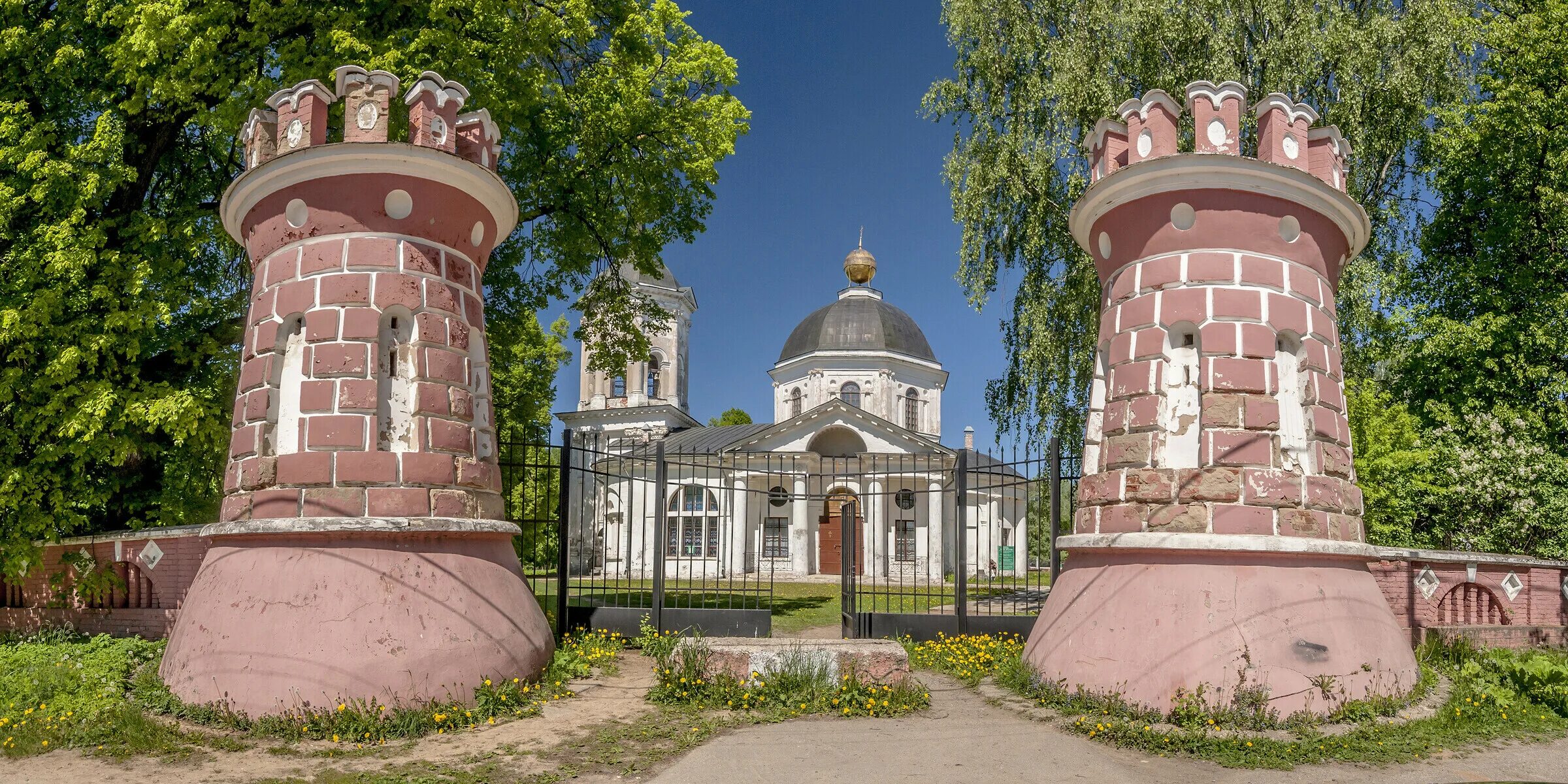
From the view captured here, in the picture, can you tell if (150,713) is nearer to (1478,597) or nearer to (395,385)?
(395,385)

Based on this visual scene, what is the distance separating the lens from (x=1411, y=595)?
31.1ft

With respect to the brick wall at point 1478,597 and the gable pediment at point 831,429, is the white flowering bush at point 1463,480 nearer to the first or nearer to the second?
the brick wall at point 1478,597

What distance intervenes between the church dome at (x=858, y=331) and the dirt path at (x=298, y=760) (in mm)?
31125

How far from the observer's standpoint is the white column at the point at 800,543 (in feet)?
104

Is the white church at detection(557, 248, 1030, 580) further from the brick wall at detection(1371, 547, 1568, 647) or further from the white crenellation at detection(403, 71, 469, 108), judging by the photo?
the white crenellation at detection(403, 71, 469, 108)

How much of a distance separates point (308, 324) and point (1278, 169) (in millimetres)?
7594

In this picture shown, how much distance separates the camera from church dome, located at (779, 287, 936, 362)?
1490 inches

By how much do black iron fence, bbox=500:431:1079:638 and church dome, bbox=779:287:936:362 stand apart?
5.53 metres

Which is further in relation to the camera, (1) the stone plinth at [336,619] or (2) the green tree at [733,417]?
(2) the green tree at [733,417]

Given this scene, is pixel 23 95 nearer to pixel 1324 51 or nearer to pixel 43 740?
pixel 43 740

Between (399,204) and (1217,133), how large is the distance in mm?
6538

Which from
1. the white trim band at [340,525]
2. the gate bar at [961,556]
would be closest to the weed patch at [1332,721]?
the gate bar at [961,556]

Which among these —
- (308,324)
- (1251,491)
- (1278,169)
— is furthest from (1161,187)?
(308,324)

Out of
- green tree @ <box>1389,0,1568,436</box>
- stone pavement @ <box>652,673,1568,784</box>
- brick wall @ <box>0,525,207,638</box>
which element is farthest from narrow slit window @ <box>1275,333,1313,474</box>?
green tree @ <box>1389,0,1568,436</box>
